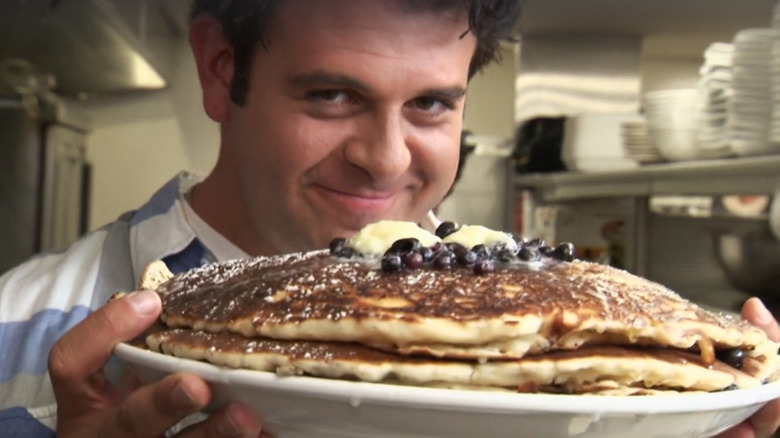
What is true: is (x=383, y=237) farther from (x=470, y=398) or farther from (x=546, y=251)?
(x=470, y=398)

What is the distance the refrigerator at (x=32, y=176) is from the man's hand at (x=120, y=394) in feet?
11.1

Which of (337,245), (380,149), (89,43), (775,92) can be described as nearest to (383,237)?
(337,245)

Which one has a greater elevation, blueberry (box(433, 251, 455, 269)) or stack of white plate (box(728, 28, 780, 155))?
stack of white plate (box(728, 28, 780, 155))

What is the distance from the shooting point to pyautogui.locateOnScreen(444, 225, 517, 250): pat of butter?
587 mm

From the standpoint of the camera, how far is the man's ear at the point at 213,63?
1.04m

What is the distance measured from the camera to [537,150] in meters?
3.10

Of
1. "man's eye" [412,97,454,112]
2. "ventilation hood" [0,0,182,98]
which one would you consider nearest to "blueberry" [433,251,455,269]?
"man's eye" [412,97,454,112]

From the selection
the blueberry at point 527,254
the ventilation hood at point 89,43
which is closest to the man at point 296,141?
the blueberry at point 527,254

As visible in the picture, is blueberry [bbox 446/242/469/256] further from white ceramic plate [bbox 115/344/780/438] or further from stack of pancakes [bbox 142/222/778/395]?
white ceramic plate [bbox 115/344/780/438]

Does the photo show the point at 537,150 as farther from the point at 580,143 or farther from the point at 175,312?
the point at 175,312

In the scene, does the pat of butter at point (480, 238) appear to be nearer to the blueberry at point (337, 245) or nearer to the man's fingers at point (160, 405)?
the blueberry at point (337, 245)

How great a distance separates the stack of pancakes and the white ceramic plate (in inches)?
0.6

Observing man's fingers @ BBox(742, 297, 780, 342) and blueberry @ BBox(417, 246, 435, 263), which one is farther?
man's fingers @ BBox(742, 297, 780, 342)

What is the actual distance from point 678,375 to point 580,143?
2.31 metres
